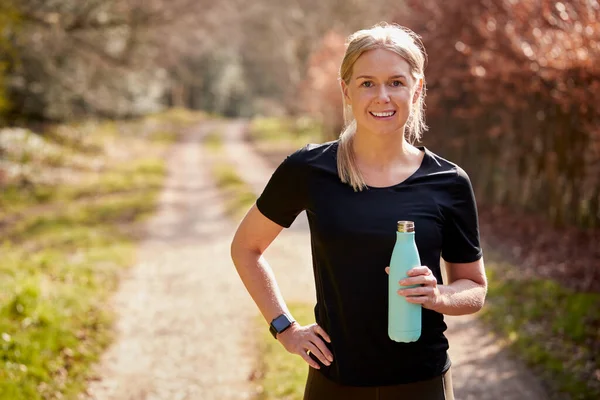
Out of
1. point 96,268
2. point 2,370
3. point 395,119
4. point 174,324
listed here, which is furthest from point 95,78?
point 395,119

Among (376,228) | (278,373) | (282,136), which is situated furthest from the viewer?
(282,136)

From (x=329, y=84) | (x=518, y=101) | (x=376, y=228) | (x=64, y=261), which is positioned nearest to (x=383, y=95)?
(x=376, y=228)

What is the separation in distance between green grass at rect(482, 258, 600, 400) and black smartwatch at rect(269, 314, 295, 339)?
407 centimetres

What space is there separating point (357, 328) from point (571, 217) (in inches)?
399

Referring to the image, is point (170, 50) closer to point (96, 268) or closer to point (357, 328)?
point (96, 268)

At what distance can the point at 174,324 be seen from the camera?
7902 millimetres

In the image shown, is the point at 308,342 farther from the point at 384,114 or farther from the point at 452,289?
the point at 384,114

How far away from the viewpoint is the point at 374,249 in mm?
2268

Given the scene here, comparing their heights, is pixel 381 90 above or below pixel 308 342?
above

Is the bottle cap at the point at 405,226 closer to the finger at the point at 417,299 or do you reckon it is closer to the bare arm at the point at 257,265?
the finger at the point at 417,299

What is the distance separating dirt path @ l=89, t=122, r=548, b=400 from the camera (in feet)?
20.0

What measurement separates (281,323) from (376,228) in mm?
592

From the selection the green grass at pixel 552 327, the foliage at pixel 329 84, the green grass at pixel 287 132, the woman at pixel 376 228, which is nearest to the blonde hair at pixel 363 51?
the woman at pixel 376 228

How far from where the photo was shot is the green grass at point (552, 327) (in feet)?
19.9
